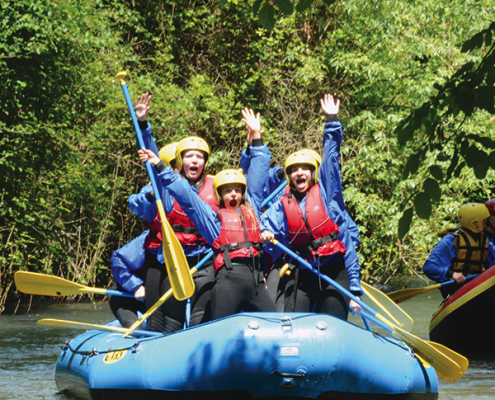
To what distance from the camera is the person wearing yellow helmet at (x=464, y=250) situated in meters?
6.72

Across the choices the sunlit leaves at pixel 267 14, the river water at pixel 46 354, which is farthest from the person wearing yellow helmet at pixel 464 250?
the sunlit leaves at pixel 267 14

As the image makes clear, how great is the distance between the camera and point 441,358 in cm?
444

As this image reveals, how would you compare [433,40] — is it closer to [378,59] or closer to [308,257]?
[378,59]

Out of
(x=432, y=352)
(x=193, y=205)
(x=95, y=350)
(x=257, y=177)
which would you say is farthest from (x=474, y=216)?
(x=95, y=350)

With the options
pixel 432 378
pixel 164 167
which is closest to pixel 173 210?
pixel 164 167

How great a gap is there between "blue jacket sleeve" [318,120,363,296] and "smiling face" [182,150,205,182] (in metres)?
0.77

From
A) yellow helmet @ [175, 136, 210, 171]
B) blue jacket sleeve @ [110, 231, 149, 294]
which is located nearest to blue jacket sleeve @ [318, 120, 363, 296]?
yellow helmet @ [175, 136, 210, 171]

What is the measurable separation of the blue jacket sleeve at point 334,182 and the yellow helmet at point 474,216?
259 centimetres

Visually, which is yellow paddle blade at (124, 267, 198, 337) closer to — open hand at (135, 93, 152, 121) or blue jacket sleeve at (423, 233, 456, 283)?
open hand at (135, 93, 152, 121)

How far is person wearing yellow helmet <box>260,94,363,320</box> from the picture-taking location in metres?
4.29

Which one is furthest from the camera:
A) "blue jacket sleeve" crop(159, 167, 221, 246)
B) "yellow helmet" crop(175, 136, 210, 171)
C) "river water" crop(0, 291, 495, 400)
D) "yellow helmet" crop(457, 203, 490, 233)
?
"yellow helmet" crop(457, 203, 490, 233)

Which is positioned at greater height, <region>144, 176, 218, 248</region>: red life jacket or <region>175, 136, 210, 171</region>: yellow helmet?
<region>175, 136, 210, 171</region>: yellow helmet

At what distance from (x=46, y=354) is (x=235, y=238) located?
3.73 meters

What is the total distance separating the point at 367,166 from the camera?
10164mm
